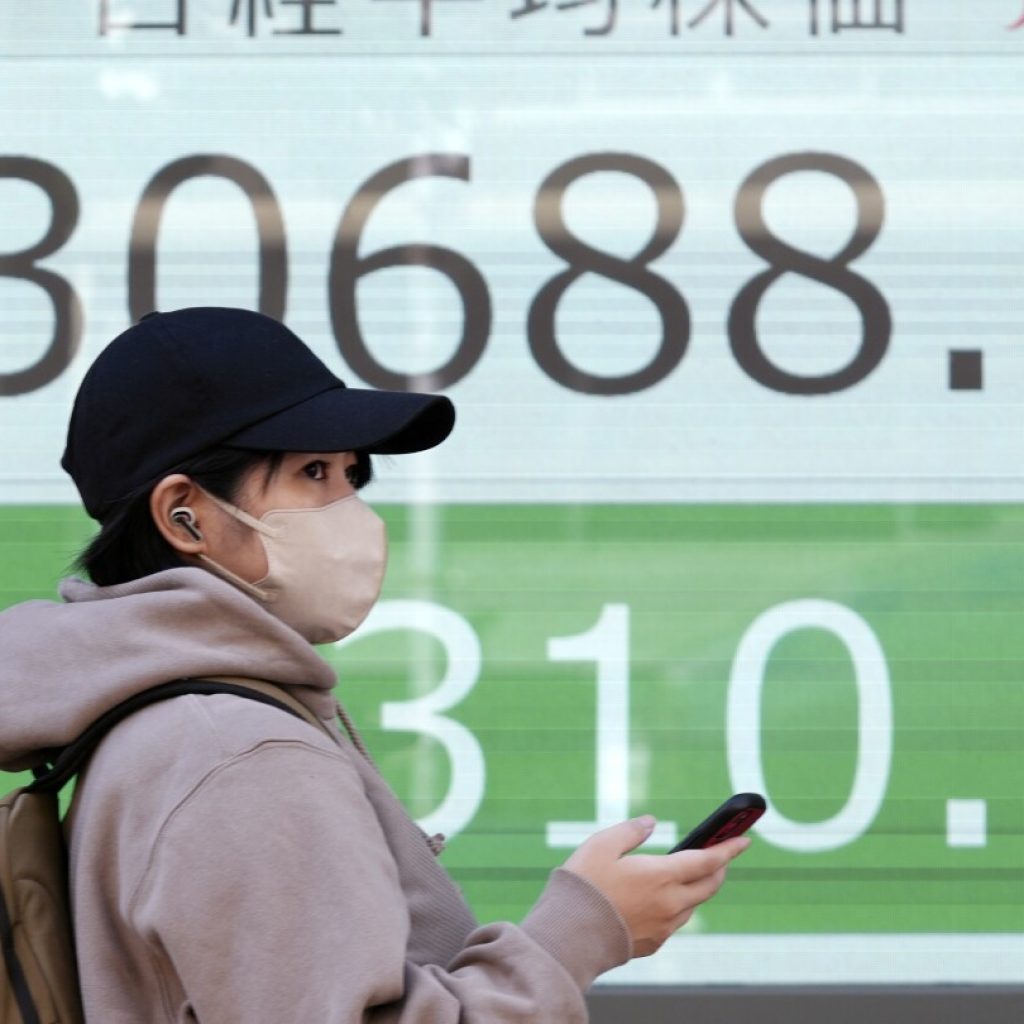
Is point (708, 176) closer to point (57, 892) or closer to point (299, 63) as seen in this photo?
point (299, 63)

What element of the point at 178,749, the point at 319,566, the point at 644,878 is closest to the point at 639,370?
the point at 319,566

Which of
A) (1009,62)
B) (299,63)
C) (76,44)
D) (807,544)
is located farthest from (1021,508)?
(76,44)

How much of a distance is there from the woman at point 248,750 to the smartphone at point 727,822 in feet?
0.07

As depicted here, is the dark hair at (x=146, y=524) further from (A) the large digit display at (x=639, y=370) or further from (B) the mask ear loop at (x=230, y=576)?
(A) the large digit display at (x=639, y=370)

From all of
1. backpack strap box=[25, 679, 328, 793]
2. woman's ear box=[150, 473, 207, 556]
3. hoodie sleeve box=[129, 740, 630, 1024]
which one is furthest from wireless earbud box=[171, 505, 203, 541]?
hoodie sleeve box=[129, 740, 630, 1024]

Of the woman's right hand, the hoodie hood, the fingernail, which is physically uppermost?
the hoodie hood

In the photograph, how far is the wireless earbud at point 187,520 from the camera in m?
1.45

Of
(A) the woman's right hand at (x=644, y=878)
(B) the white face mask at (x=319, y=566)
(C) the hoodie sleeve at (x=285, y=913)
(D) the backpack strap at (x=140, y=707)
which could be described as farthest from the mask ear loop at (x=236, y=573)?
(A) the woman's right hand at (x=644, y=878)

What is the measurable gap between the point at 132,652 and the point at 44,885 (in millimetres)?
209

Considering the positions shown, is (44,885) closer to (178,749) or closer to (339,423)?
(178,749)

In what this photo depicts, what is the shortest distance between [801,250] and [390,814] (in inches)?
66.2

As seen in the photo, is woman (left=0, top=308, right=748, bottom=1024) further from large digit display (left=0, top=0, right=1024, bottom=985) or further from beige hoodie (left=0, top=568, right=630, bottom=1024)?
large digit display (left=0, top=0, right=1024, bottom=985)

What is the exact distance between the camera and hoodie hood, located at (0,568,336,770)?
1.33 metres

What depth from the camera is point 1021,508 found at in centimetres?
280
